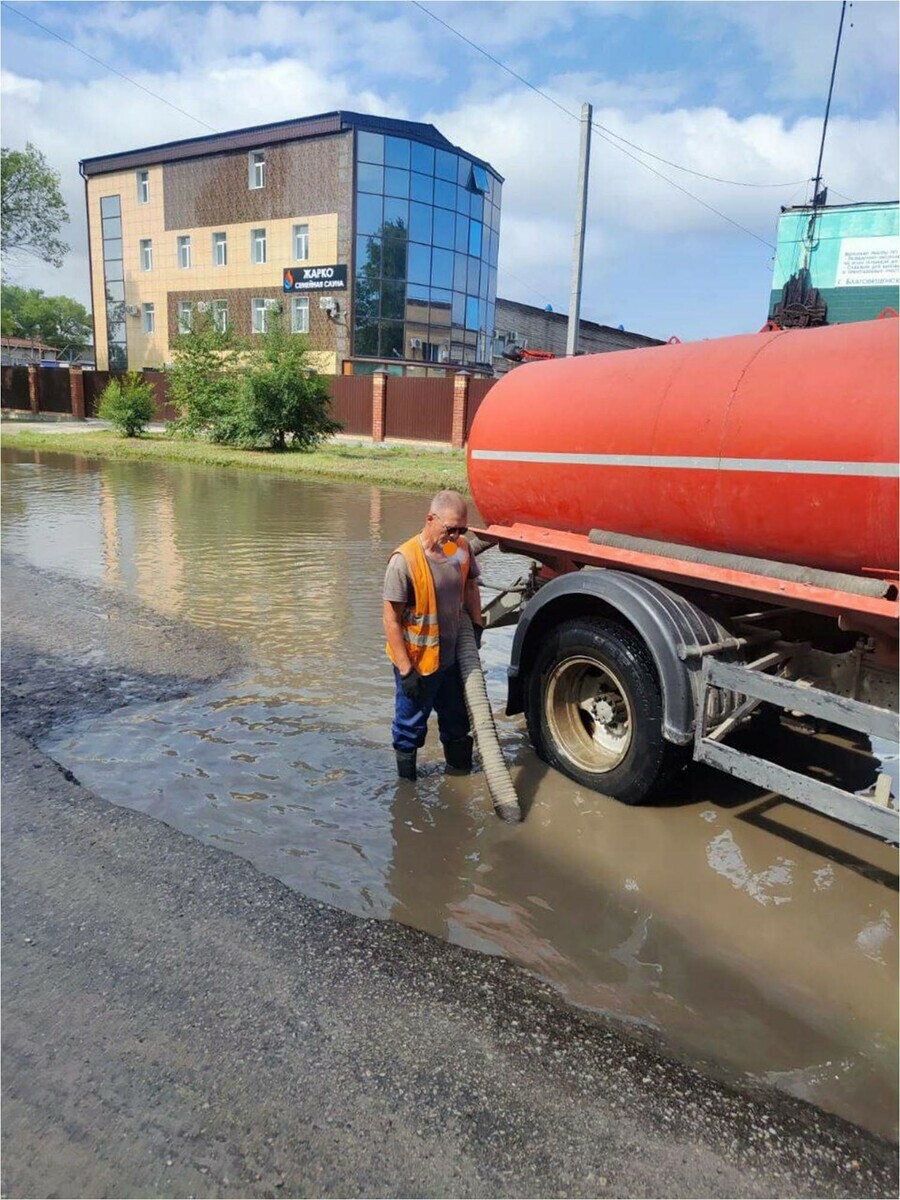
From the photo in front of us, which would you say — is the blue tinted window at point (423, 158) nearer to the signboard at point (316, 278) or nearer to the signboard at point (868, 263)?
the signboard at point (316, 278)

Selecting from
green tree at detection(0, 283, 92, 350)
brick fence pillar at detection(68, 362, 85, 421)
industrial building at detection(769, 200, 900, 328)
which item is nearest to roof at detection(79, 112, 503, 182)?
brick fence pillar at detection(68, 362, 85, 421)

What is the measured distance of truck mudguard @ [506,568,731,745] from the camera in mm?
3896

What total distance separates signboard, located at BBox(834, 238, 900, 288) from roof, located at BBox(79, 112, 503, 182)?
34.6 m

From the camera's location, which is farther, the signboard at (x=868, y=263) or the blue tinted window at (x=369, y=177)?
the blue tinted window at (x=369, y=177)

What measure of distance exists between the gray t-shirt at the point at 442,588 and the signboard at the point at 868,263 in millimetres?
4399

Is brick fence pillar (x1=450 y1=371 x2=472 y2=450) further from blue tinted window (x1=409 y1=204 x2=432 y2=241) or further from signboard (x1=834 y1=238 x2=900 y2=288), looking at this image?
signboard (x1=834 y1=238 x2=900 y2=288)

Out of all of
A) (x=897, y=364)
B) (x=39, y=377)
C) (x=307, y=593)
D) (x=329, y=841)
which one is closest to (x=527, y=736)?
(x=329, y=841)

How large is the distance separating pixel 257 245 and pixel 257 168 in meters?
3.43

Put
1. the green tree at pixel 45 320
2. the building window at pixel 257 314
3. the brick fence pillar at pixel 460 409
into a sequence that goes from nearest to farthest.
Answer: the brick fence pillar at pixel 460 409 < the building window at pixel 257 314 < the green tree at pixel 45 320

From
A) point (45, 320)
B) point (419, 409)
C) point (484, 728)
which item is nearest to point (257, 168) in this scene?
point (419, 409)

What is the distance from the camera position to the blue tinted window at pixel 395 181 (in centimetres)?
3725

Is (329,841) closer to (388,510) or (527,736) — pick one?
(527,736)

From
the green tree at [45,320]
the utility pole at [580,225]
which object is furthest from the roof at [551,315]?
the green tree at [45,320]

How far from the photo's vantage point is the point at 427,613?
4.46 metres
